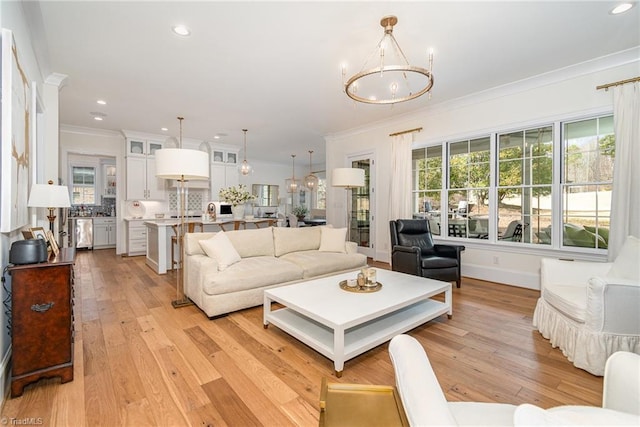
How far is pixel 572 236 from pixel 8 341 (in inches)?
224

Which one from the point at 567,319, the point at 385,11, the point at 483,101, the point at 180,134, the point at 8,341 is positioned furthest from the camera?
the point at 180,134

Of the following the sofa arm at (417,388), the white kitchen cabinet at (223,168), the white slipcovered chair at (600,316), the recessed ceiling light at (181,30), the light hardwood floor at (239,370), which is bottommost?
the light hardwood floor at (239,370)

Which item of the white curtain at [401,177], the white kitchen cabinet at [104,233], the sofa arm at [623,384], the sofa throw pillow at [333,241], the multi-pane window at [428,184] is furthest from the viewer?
the white kitchen cabinet at [104,233]

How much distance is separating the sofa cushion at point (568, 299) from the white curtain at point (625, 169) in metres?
1.27

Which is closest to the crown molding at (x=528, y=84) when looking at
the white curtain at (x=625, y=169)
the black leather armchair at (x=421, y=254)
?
the white curtain at (x=625, y=169)

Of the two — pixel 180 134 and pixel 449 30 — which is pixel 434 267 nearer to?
pixel 449 30

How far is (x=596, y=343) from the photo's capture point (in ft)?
6.65

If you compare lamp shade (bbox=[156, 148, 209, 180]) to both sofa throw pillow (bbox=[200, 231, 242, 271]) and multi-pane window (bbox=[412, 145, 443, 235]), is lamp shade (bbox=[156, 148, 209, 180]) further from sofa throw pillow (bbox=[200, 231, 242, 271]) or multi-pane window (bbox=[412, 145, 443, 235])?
multi-pane window (bbox=[412, 145, 443, 235])

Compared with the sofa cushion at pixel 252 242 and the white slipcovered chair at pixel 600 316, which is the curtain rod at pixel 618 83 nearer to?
the white slipcovered chair at pixel 600 316

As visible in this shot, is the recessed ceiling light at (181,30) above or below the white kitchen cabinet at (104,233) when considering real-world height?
above

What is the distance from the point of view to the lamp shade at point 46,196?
2.47 m

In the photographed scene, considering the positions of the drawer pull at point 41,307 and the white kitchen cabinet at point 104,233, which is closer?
the drawer pull at point 41,307

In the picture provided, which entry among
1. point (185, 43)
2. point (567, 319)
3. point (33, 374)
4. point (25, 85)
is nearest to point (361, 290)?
point (567, 319)

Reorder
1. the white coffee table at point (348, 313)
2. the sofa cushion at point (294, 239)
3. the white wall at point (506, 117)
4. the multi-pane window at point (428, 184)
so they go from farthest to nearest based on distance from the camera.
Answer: the multi-pane window at point (428, 184), the sofa cushion at point (294, 239), the white wall at point (506, 117), the white coffee table at point (348, 313)
